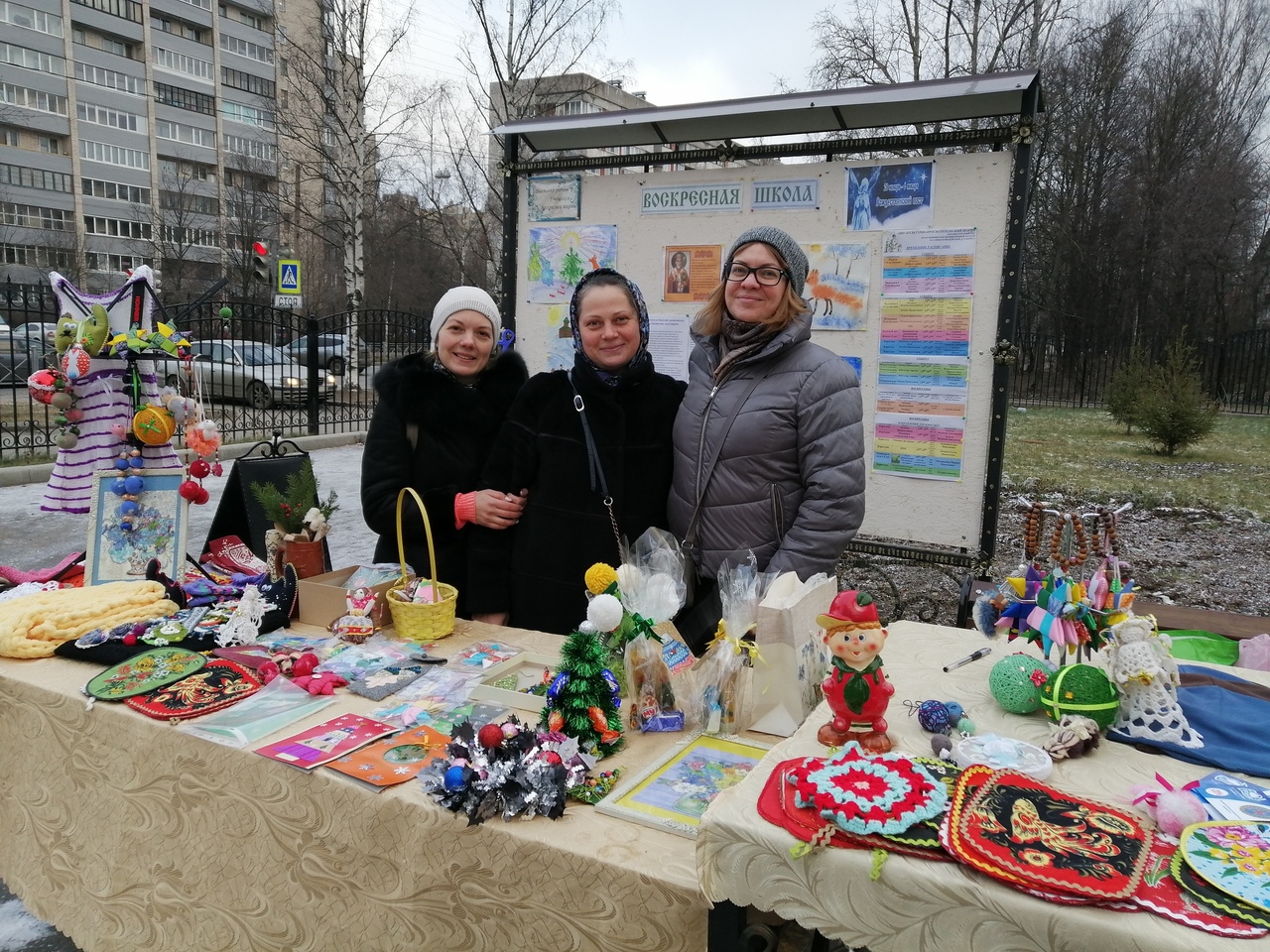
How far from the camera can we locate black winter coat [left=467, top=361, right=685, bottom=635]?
94.0 inches

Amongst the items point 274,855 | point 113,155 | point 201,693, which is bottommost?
point 274,855

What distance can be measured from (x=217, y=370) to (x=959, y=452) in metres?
14.7

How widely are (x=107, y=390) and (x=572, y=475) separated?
1693 mm

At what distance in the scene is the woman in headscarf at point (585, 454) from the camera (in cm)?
235

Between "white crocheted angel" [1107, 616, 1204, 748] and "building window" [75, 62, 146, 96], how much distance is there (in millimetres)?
54014

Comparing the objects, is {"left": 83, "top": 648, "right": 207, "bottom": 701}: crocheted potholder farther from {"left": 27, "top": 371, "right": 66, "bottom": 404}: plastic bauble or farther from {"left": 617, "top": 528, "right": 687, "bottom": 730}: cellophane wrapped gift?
{"left": 617, "top": 528, "right": 687, "bottom": 730}: cellophane wrapped gift

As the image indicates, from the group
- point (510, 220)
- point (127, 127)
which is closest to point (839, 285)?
point (510, 220)

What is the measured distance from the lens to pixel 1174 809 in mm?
1121

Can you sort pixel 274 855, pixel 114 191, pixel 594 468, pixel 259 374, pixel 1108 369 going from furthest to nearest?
pixel 114 191, pixel 1108 369, pixel 259 374, pixel 594 468, pixel 274 855

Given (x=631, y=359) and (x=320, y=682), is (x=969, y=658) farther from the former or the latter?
(x=320, y=682)

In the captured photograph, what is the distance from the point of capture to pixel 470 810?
137cm

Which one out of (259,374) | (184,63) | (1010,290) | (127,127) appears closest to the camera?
(1010,290)

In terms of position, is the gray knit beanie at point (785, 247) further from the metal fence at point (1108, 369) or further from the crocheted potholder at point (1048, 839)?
the metal fence at point (1108, 369)

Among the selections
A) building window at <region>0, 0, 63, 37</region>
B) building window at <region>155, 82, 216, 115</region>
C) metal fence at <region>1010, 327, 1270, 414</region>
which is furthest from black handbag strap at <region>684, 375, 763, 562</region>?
building window at <region>155, 82, 216, 115</region>
